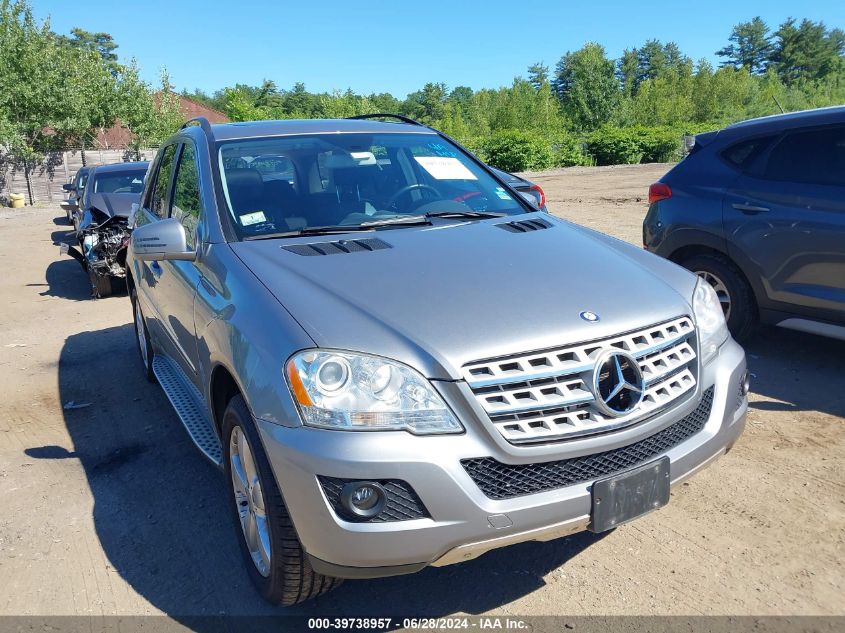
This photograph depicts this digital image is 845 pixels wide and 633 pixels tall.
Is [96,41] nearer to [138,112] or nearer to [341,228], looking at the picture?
[138,112]

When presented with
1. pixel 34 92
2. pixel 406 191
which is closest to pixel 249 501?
pixel 406 191

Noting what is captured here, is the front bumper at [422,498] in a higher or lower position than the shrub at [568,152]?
lower

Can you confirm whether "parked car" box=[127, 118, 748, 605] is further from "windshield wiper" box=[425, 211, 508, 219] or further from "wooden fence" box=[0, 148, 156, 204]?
"wooden fence" box=[0, 148, 156, 204]

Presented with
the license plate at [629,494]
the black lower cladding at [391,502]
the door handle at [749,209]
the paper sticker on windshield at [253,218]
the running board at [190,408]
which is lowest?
the running board at [190,408]

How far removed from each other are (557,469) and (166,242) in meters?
2.11

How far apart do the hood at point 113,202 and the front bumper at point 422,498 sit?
926 centimetres

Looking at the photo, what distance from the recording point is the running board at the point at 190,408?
11.1 ft

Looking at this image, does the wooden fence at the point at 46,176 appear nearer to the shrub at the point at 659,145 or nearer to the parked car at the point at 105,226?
the parked car at the point at 105,226

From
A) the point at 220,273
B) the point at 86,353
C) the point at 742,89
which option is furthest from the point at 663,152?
the point at 220,273

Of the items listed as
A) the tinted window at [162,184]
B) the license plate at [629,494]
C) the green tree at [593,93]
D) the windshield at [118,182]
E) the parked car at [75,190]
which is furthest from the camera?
the green tree at [593,93]

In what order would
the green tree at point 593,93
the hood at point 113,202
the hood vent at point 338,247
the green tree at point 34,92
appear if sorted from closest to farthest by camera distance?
the hood vent at point 338,247, the hood at point 113,202, the green tree at point 34,92, the green tree at point 593,93

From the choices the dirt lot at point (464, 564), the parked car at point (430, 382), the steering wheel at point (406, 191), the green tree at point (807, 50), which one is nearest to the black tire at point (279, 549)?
the parked car at point (430, 382)

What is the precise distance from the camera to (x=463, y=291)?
107 inches

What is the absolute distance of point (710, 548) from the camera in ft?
10.1
